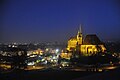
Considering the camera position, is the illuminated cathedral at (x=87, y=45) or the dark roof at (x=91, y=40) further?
the dark roof at (x=91, y=40)

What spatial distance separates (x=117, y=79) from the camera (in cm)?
891

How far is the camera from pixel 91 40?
52.8m

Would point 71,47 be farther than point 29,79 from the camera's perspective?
Yes

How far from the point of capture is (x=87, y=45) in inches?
2046

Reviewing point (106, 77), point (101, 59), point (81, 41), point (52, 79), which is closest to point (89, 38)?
point (81, 41)

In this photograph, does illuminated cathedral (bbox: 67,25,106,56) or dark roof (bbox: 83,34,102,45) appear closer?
illuminated cathedral (bbox: 67,25,106,56)

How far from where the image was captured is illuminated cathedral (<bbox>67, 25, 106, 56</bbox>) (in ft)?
167

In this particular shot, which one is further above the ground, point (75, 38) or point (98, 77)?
point (75, 38)

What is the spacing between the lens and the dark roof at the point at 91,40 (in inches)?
2049

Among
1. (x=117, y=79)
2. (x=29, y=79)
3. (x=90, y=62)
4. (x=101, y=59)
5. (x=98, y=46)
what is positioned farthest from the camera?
(x=98, y=46)

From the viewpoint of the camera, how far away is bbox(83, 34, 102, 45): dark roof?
2049 inches

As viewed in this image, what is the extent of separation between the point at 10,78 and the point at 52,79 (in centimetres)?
213

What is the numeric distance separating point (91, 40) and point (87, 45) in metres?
1.55

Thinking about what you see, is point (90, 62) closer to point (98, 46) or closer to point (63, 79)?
point (98, 46)
